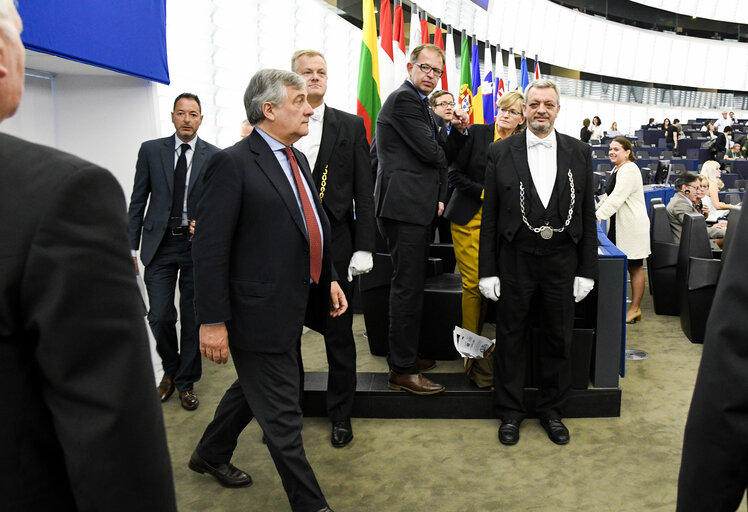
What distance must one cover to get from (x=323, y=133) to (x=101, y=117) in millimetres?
1603

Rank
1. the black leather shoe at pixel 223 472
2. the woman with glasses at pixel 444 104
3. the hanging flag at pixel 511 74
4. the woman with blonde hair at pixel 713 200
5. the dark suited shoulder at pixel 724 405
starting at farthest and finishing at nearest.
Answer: the hanging flag at pixel 511 74 < the woman with blonde hair at pixel 713 200 < the woman with glasses at pixel 444 104 < the black leather shoe at pixel 223 472 < the dark suited shoulder at pixel 724 405

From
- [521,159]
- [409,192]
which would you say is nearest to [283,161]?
[409,192]

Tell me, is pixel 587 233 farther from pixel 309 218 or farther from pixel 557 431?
pixel 309 218

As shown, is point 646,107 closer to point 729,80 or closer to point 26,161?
point 729,80

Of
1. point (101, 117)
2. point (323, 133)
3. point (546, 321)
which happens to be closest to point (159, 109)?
point (101, 117)

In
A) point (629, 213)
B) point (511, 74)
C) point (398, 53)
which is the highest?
point (511, 74)

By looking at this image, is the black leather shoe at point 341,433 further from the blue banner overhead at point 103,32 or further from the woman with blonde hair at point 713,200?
the woman with blonde hair at point 713,200

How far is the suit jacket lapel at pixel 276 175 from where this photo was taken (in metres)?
2.06

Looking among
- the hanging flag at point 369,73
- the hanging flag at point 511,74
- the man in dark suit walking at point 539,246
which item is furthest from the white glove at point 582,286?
the hanging flag at point 511,74

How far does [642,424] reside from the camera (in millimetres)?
3047

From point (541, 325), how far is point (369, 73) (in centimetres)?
371

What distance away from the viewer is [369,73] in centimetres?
590

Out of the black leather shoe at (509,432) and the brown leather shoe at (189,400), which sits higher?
the black leather shoe at (509,432)

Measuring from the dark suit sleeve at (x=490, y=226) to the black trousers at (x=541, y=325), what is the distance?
0.15 ft
